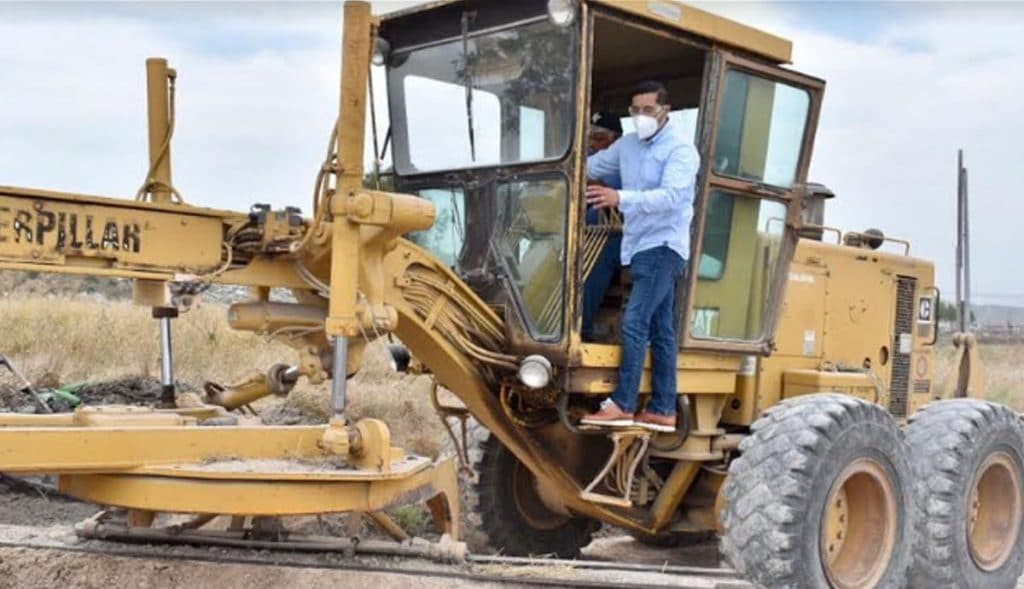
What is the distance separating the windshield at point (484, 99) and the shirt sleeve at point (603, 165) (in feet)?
1.27

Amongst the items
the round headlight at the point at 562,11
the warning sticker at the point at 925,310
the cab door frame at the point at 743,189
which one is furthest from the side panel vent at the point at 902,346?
the round headlight at the point at 562,11

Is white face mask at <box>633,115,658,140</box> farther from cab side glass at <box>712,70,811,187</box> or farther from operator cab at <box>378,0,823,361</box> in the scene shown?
cab side glass at <box>712,70,811,187</box>

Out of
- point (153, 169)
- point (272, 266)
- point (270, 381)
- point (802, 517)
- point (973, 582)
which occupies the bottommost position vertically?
point (973, 582)

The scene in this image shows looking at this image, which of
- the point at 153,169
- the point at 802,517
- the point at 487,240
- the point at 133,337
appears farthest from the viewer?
the point at 133,337

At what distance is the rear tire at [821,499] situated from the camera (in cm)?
600

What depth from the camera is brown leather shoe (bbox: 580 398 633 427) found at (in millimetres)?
6184

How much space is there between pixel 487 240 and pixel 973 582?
3.62 meters

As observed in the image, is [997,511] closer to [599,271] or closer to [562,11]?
[599,271]

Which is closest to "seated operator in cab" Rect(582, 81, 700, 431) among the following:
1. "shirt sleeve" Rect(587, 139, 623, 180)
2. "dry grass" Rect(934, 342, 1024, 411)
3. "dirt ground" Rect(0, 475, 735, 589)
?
"shirt sleeve" Rect(587, 139, 623, 180)

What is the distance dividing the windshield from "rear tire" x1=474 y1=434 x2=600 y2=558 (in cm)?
206

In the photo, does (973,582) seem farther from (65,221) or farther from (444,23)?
(65,221)

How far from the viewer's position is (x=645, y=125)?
248 inches

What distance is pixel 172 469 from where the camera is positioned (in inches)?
187

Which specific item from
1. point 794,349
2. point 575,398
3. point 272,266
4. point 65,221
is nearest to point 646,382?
point 575,398
